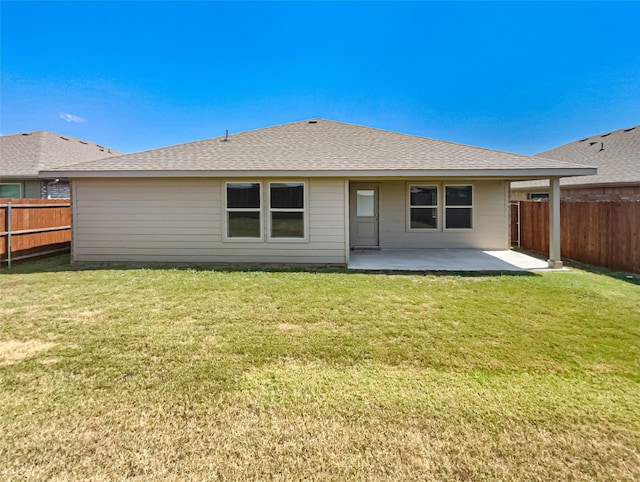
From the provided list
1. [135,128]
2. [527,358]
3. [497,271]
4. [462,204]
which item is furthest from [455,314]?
[135,128]

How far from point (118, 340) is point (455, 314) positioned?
14.5 ft

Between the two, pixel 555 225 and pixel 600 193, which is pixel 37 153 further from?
pixel 600 193

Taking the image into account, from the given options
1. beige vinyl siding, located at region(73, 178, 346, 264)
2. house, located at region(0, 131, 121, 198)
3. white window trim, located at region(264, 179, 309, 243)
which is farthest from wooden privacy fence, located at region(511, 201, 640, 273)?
house, located at region(0, 131, 121, 198)

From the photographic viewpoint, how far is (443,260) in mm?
9586

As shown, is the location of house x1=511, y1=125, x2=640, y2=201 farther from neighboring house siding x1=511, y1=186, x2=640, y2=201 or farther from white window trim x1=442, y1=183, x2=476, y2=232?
white window trim x1=442, y1=183, x2=476, y2=232

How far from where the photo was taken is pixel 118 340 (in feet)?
13.7

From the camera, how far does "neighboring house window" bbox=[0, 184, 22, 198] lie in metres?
14.4

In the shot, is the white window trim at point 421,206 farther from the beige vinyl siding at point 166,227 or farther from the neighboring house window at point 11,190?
the neighboring house window at point 11,190

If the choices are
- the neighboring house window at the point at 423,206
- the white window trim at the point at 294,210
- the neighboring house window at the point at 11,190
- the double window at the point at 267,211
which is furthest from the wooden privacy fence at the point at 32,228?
the neighboring house window at the point at 423,206

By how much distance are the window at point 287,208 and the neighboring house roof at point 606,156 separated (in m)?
10.3

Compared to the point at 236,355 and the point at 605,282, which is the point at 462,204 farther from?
the point at 236,355

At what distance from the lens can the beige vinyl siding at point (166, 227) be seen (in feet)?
30.6

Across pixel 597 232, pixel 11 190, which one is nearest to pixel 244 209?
pixel 597 232

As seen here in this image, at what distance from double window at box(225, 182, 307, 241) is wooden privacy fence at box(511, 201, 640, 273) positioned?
7.42 metres
